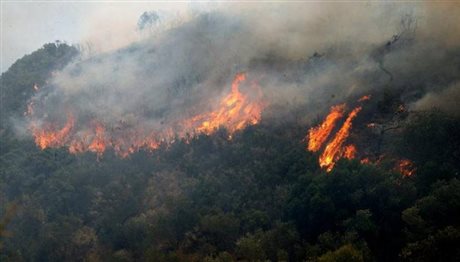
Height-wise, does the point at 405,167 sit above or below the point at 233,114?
below

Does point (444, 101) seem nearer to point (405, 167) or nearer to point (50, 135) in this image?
point (405, 167)

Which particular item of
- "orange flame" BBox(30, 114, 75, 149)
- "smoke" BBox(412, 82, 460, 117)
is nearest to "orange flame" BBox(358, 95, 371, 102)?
"smoke" BBox(412, 82, 460, 117)

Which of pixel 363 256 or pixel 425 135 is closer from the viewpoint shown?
pixel 363 256

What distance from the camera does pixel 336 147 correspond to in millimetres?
131750

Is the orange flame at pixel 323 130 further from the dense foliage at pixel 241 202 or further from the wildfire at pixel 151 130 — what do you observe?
the wildfire at pixel 151 130

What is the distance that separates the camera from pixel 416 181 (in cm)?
9294

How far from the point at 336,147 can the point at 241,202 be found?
33055 mm

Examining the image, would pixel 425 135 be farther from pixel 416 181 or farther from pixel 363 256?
pixel 363 256

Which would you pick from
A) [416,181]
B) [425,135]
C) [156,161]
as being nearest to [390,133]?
[425,135]

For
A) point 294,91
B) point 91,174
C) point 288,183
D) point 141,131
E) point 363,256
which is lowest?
point 363,256

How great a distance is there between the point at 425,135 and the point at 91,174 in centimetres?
9003

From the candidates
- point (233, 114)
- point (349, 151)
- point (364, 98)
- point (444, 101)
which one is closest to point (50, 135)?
point (233, 114)

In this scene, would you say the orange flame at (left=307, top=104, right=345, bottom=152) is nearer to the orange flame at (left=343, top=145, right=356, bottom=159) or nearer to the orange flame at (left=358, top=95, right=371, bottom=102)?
the orange flame at (left=358, top=95, right=371, bottom=102)

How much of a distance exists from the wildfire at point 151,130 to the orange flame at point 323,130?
22.5m
